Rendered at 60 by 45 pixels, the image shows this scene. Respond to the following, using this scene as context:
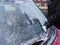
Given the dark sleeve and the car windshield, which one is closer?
the car windshield

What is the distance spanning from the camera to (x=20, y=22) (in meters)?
3.20

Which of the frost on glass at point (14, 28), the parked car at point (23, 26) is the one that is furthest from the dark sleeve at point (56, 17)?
the frost on glass at point (14, 28)

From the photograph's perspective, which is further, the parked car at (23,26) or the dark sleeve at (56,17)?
the dark sleeve at (56,17)

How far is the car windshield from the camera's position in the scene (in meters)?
2.89

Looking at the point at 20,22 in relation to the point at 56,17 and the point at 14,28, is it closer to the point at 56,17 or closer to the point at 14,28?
the point at 14,28

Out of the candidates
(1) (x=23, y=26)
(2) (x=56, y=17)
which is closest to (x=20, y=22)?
(1) (x=23, y=26)

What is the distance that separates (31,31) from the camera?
311 centimetres

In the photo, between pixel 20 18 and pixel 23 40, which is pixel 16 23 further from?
pixel 23 40

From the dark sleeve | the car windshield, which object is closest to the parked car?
the car windshield

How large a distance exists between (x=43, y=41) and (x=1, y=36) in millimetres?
470

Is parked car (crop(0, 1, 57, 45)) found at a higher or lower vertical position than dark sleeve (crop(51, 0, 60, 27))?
higher

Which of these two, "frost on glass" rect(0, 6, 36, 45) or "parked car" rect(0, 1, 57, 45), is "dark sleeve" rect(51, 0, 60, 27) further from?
"frost on glass" rect(0, 6, 36, 45)

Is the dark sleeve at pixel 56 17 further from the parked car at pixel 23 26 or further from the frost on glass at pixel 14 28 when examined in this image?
the frost on glass at pixel 14 28

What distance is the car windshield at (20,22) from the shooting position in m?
2.89
